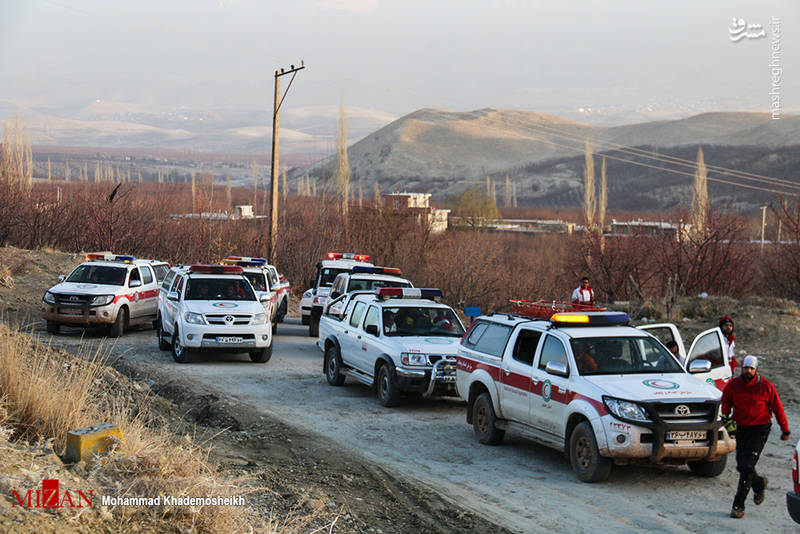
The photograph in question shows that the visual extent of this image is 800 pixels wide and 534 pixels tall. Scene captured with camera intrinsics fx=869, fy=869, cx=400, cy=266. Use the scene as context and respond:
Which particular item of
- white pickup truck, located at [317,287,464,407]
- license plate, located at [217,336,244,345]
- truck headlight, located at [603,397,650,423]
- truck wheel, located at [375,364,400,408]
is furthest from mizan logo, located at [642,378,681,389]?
license plate, located at [217,336,244,345]

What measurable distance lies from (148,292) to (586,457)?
52.8 ft

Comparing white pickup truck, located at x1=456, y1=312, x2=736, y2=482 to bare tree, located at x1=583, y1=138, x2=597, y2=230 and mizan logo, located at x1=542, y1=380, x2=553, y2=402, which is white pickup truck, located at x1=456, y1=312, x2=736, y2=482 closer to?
mizan logo, located at x1=542, y1=380, x2=553, y2=402

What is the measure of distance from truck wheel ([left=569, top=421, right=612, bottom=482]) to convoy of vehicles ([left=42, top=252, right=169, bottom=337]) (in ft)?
47.2

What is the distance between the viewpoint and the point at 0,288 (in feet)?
88.8

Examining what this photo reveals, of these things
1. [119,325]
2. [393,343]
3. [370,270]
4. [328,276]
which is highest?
[370,270]

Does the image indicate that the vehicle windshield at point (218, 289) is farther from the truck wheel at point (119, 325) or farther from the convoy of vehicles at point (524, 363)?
the truck wheel at point (119, 325)

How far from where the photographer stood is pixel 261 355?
19.2 meters

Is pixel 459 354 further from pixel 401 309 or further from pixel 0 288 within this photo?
pixel 0 288

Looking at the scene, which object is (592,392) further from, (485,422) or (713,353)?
(713,353)

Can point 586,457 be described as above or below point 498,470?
above

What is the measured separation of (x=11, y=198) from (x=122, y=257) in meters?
19.7

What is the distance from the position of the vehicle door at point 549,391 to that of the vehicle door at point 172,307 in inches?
396

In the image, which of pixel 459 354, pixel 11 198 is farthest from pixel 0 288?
pixel 459 354

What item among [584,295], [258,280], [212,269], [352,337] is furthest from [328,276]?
[352,337]
